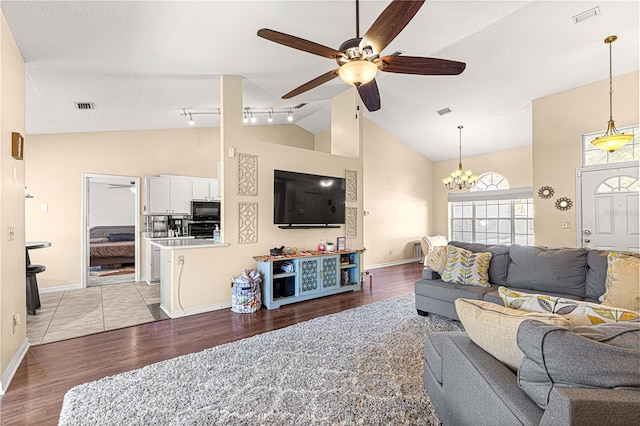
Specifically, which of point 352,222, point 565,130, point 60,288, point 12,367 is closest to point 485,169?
point 565,130

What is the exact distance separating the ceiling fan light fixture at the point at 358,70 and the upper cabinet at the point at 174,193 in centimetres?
483

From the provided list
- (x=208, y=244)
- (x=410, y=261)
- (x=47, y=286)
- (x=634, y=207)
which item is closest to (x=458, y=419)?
(x=208, y=244)

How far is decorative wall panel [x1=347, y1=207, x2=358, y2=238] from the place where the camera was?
→ 17.6ft

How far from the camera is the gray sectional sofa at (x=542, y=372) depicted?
780mm

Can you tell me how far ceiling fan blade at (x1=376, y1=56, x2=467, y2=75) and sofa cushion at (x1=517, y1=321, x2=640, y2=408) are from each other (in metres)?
2.03

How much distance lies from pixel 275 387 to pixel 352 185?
387cm

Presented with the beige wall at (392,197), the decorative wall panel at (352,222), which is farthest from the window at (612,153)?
the decorative wall panel at (352,222)

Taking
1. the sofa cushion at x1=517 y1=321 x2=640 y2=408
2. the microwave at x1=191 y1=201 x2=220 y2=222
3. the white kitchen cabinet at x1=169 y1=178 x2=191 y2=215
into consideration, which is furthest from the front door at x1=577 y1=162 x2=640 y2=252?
the white kitchen cabinet at x1=169 y1=178 x2=191 y2=215

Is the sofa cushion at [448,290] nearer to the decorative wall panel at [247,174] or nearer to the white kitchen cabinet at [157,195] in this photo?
the decorative wall panel at [247,174]

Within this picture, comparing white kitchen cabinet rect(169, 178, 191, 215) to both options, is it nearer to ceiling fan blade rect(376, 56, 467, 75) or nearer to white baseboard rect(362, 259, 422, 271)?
white baseboard rect(362, 259, 422, 271)

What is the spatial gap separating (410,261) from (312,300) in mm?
4600

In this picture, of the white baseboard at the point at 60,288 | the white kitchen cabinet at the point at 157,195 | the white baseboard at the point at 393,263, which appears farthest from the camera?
the white baseboard at the point at 393,263

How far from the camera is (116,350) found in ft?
8.93

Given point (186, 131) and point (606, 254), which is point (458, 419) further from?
point (186, 131)
